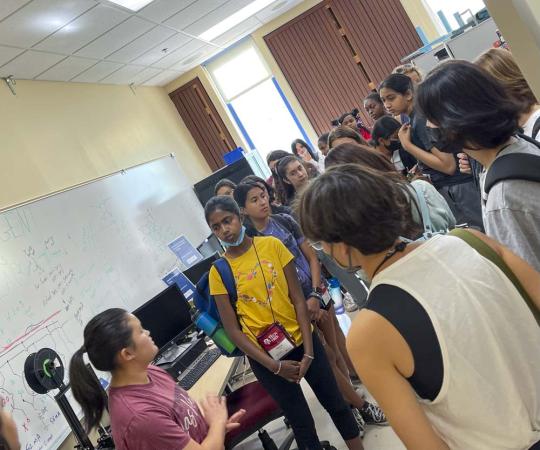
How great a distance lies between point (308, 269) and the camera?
8.18 feet

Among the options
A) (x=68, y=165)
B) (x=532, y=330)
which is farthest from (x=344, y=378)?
(x=68, y=165)

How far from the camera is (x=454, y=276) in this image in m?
0.83

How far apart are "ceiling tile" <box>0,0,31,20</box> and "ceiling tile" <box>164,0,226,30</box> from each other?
1795mm

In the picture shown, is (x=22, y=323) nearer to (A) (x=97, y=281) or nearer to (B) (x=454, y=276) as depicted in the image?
(A) (x=97, y=281)

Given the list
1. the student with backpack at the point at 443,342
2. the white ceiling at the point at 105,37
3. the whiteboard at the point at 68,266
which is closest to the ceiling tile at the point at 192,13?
the white ceiling at the point at 105,37

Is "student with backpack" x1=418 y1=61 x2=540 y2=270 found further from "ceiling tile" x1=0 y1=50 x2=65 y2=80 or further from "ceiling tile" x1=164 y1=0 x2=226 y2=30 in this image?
"ceiling tile" x1=164 y1=0 x2=226 y2=30

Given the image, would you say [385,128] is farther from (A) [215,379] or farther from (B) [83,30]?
(B) [83,30]

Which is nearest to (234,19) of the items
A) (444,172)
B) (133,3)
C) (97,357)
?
(133,3)

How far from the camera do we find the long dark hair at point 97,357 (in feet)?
5.18

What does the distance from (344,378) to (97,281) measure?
6.83 feet

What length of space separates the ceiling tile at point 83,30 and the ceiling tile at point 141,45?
604 mm

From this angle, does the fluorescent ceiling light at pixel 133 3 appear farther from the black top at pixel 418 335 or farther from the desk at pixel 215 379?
the black top at pixel 418 335

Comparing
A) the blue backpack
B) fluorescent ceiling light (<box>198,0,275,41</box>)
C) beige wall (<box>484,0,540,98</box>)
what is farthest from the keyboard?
fluorescent ceiling light (<box>198,0,275,41</box>)

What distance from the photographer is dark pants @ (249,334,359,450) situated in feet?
6.66
